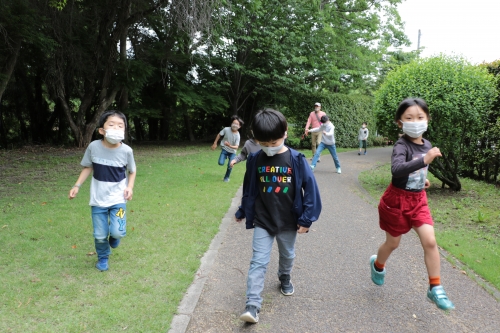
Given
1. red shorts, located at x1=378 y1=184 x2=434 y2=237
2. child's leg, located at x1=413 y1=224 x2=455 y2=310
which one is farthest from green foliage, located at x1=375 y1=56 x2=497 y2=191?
child's leg, located at x1=413 y1=224 x2=455 y2=310

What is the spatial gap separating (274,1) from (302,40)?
2.40m

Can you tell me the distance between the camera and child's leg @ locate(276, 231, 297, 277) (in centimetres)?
342

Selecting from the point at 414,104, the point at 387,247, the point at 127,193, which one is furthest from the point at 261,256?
the point at 414,104

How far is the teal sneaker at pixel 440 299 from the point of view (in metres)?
3.12

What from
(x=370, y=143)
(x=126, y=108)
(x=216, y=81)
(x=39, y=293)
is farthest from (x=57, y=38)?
(x=370, y=143)

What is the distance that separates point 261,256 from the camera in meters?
3.29

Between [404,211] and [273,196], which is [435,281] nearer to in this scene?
[404,211]

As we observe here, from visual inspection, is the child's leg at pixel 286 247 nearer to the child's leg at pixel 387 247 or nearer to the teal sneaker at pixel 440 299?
the child's leg at pixel 387 247

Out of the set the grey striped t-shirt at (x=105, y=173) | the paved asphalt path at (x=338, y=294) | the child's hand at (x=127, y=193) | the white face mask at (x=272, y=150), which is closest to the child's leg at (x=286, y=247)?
the paved asphalt path at (x=338, y=294)

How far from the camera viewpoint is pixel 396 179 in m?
3.51

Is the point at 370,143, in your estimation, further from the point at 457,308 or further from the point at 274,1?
the point at 457,308

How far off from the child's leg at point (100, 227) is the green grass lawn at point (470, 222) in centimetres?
416

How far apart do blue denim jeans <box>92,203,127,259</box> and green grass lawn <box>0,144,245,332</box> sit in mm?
278

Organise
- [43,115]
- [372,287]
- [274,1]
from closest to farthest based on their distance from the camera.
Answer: [372,287] → [274,1] → [43,115]
